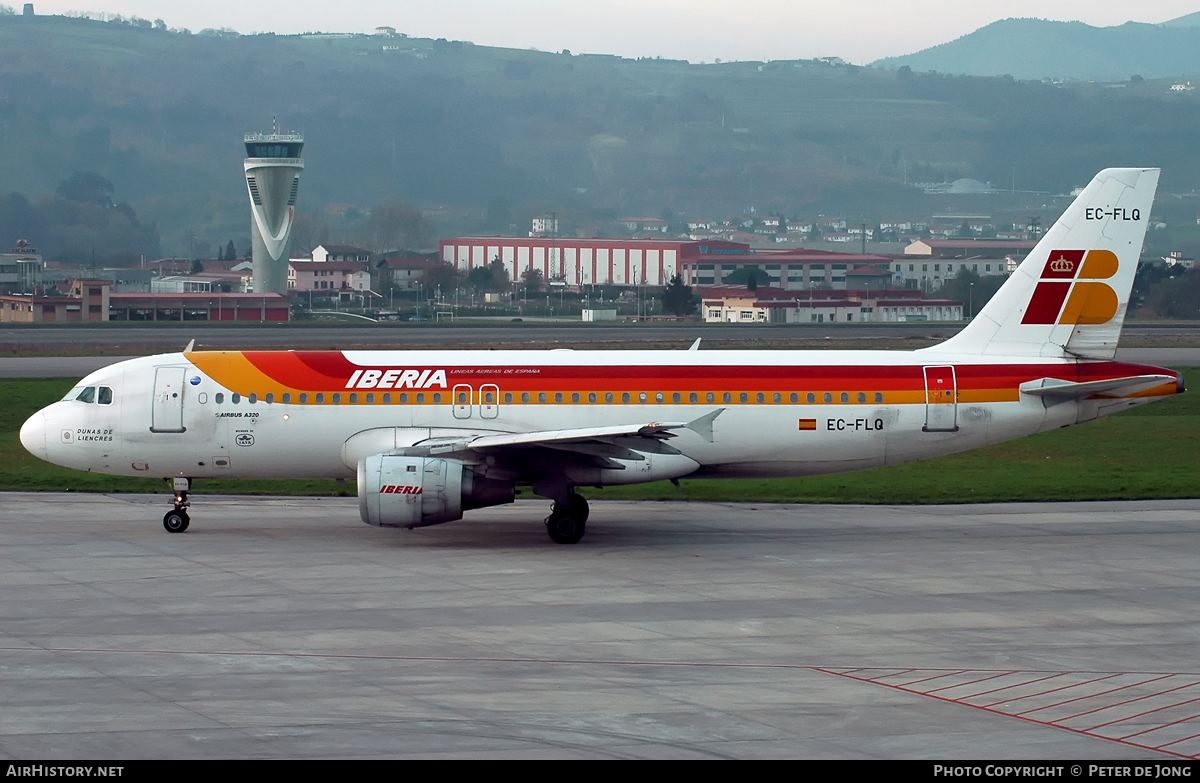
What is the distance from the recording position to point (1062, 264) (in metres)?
31.7

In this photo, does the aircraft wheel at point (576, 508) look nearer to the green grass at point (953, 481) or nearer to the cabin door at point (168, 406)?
the green grass at point (953, 481)

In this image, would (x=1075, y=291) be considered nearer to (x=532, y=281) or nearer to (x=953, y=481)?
(x=953, y=481)

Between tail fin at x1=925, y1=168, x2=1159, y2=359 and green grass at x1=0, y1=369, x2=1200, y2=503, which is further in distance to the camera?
green grass at x1=0, y1=369, x2=1200, y2=503

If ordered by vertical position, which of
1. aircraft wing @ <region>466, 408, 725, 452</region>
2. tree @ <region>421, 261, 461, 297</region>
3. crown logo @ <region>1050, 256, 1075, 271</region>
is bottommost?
aircraft wing @ <region>466, 408, 725, 452</region>

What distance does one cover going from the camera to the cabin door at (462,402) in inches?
1204

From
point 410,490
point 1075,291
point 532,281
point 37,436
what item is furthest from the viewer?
point 532,281

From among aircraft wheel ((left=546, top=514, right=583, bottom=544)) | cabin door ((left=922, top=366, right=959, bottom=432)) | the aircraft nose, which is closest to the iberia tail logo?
cabin door ((left=922, top=366, right=959, bottom=432))

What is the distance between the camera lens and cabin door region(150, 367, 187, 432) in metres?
30.6

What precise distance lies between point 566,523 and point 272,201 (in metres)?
144

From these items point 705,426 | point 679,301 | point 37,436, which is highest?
point 679,301

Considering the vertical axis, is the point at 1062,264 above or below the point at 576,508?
above

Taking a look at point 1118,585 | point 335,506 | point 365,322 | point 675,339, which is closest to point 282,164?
point 365,322

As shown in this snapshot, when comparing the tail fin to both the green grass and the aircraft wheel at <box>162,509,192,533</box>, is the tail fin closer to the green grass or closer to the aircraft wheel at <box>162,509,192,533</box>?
the green grass

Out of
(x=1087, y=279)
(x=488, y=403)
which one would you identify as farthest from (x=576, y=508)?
(x=1087, y=279)
